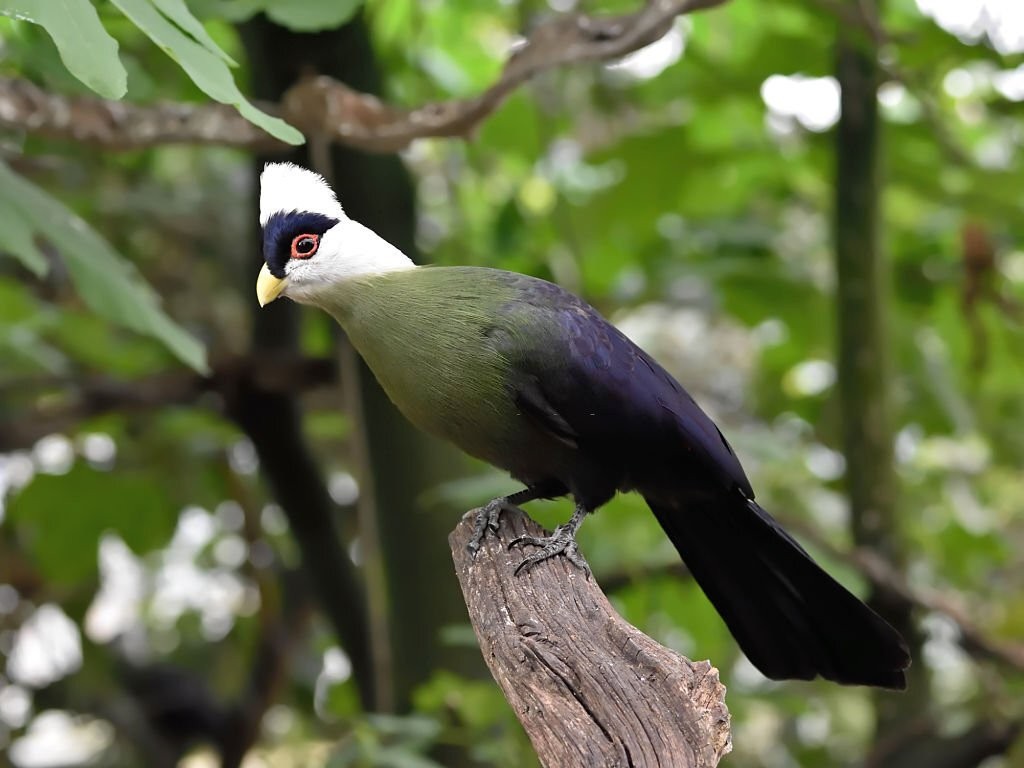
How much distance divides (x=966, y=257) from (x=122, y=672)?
8.28 ft

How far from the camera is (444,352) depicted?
1.68 m

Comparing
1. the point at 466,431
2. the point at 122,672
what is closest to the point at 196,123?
the point at 466,431

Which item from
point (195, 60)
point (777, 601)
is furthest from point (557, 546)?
point (195, 60)

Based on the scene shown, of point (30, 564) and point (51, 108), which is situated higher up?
point (51, 108)

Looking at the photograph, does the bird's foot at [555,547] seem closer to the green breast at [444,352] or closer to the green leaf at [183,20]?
the green breast at [444,352]

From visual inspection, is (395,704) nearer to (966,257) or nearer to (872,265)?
(872,265)

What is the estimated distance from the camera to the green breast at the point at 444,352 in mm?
1671

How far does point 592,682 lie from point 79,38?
0.79 m

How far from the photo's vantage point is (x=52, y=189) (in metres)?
2.98

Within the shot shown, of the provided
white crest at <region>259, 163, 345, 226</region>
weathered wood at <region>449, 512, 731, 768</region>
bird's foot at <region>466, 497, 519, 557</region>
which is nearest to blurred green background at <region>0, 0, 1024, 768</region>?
white crest at <region>259, 163, 345, 226</region>

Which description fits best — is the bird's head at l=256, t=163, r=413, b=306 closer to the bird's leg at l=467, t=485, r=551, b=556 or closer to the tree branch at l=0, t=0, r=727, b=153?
the tree branch at l=0, t=0, r=727, b=153

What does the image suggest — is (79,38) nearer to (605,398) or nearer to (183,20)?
(183,20)

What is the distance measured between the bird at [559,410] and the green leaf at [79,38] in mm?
657

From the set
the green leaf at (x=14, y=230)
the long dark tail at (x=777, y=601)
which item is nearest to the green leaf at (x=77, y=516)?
the green leaf at (x=14, y=230)
